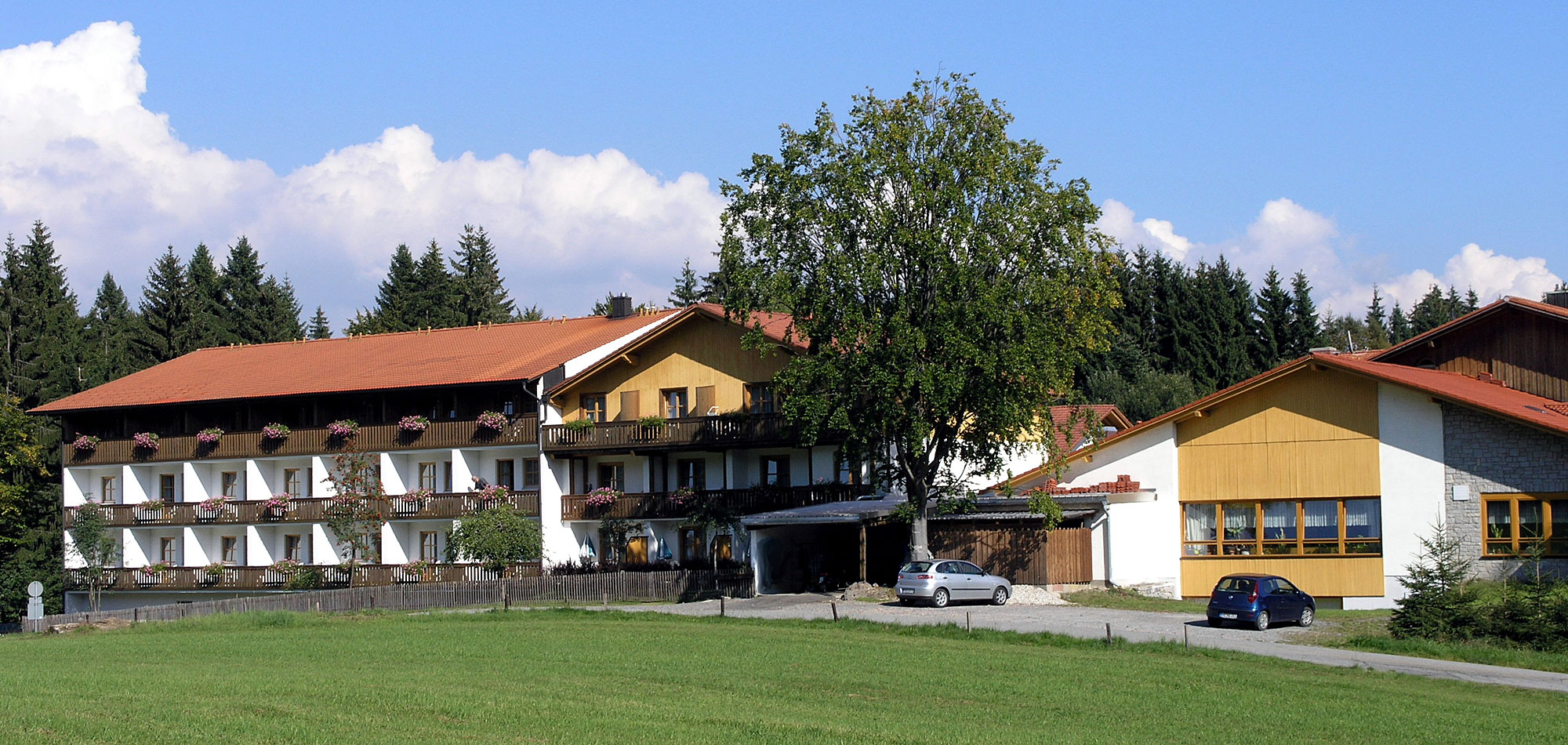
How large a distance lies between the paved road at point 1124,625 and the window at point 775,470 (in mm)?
8949

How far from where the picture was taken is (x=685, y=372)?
172 ft

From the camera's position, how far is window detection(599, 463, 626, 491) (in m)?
54.0

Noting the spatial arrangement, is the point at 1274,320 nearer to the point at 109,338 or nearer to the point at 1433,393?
the point at 1433,393

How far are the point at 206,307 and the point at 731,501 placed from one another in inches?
2310

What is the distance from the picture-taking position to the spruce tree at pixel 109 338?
79062 mm

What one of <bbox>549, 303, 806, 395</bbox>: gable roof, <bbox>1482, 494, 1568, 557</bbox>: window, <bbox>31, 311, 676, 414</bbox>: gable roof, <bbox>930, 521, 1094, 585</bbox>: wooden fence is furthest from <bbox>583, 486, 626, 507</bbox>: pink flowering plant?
<bbox>1482, 494, 1568, 557</bbox>: window

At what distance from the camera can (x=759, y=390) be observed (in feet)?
168

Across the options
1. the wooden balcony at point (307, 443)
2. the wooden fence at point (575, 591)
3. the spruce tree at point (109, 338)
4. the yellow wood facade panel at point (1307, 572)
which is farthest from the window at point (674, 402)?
the spruce tree at point (109, 338)

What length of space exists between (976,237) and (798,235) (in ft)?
17.1

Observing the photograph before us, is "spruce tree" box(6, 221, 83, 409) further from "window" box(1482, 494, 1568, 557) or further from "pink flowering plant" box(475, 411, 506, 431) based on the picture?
"window" box(1482, 494, 1568, 557)

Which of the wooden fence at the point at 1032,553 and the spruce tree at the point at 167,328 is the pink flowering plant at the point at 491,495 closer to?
the wooden fence at the point at 1032,553

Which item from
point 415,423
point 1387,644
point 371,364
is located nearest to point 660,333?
point 415,423

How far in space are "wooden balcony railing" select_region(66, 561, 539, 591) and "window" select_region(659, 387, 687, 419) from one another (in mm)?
7144

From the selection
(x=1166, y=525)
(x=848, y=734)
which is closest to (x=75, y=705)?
(x=848, y=734)
